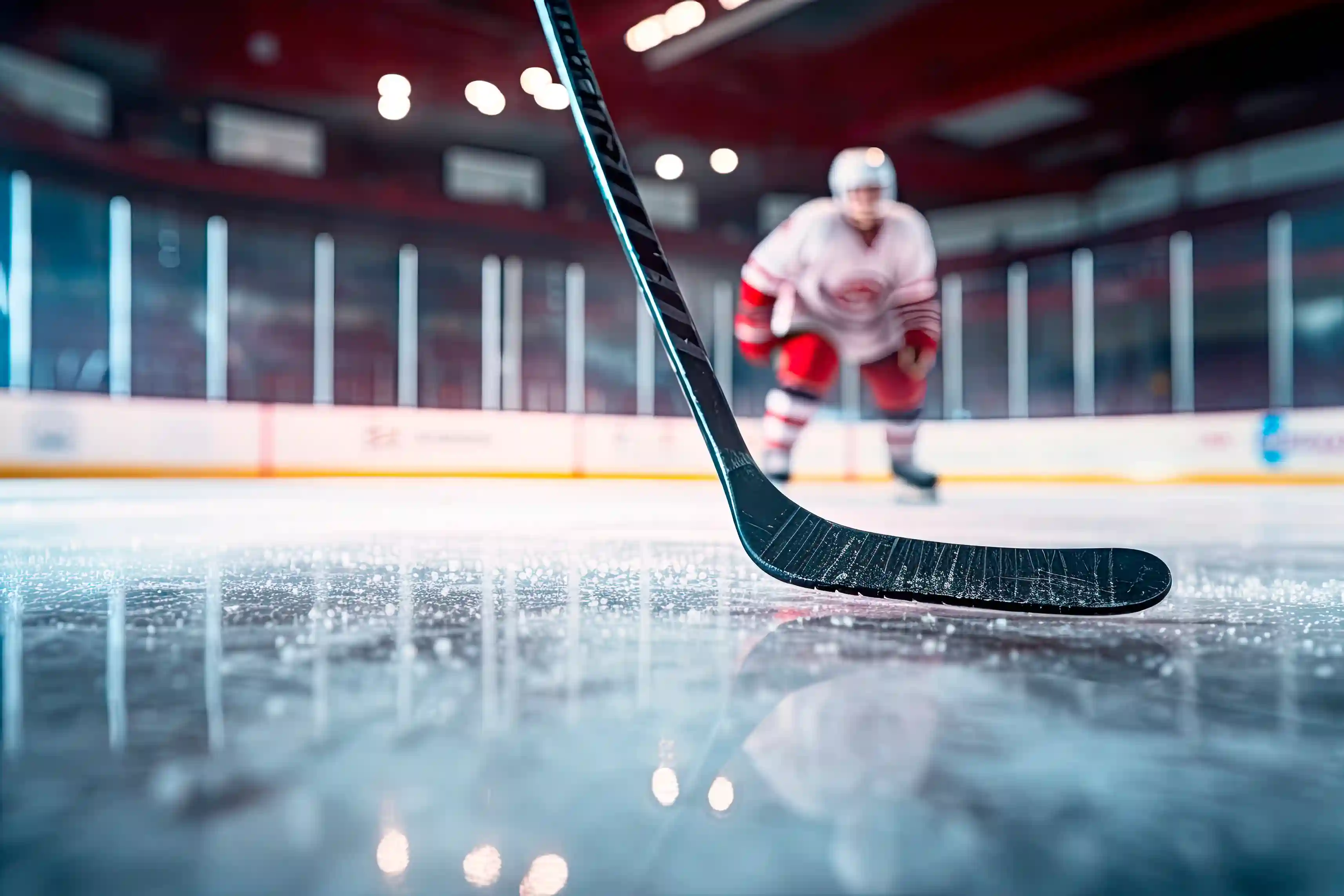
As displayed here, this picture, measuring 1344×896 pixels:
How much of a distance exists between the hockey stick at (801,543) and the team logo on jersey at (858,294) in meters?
2.21

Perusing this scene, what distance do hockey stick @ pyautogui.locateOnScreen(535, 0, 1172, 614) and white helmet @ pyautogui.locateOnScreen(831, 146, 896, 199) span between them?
219 cm

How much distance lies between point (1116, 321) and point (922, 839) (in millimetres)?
11206

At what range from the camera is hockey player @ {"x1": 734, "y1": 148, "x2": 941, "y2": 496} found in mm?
3174

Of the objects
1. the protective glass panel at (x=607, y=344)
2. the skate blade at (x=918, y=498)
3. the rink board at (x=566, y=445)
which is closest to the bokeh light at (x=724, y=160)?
the protective glass panel at (x=607, y=344)

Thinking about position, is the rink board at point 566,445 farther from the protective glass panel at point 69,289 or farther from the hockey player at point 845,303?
the hockey player at point 845,303

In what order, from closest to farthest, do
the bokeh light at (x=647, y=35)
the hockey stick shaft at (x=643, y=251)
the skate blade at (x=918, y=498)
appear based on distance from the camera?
the hockey stick shaft at (x=643, y=251) < the skate blade at (x=918, y=498) < the bokeh light at (x=647, y=35)

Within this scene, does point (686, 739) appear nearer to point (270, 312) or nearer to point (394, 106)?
point (394, 106)

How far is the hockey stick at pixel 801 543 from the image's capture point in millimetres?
770

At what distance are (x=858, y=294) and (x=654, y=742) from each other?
9.72ft

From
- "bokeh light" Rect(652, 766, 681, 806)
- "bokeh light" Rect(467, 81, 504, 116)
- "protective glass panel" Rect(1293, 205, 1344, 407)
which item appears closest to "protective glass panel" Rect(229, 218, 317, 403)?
"bokeh light" Rect(467, 81, 504, 116)

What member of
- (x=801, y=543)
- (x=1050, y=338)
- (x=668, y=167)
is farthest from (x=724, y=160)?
(x=801, y=543)

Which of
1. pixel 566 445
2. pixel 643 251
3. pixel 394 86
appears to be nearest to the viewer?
pixel 643 251

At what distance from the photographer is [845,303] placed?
3.26 m

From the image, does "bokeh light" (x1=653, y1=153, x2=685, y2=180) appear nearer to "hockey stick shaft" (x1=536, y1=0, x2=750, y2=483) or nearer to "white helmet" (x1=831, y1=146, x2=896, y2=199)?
"white helmet" (x1=831, y1=146, x2=896, y2=199)
